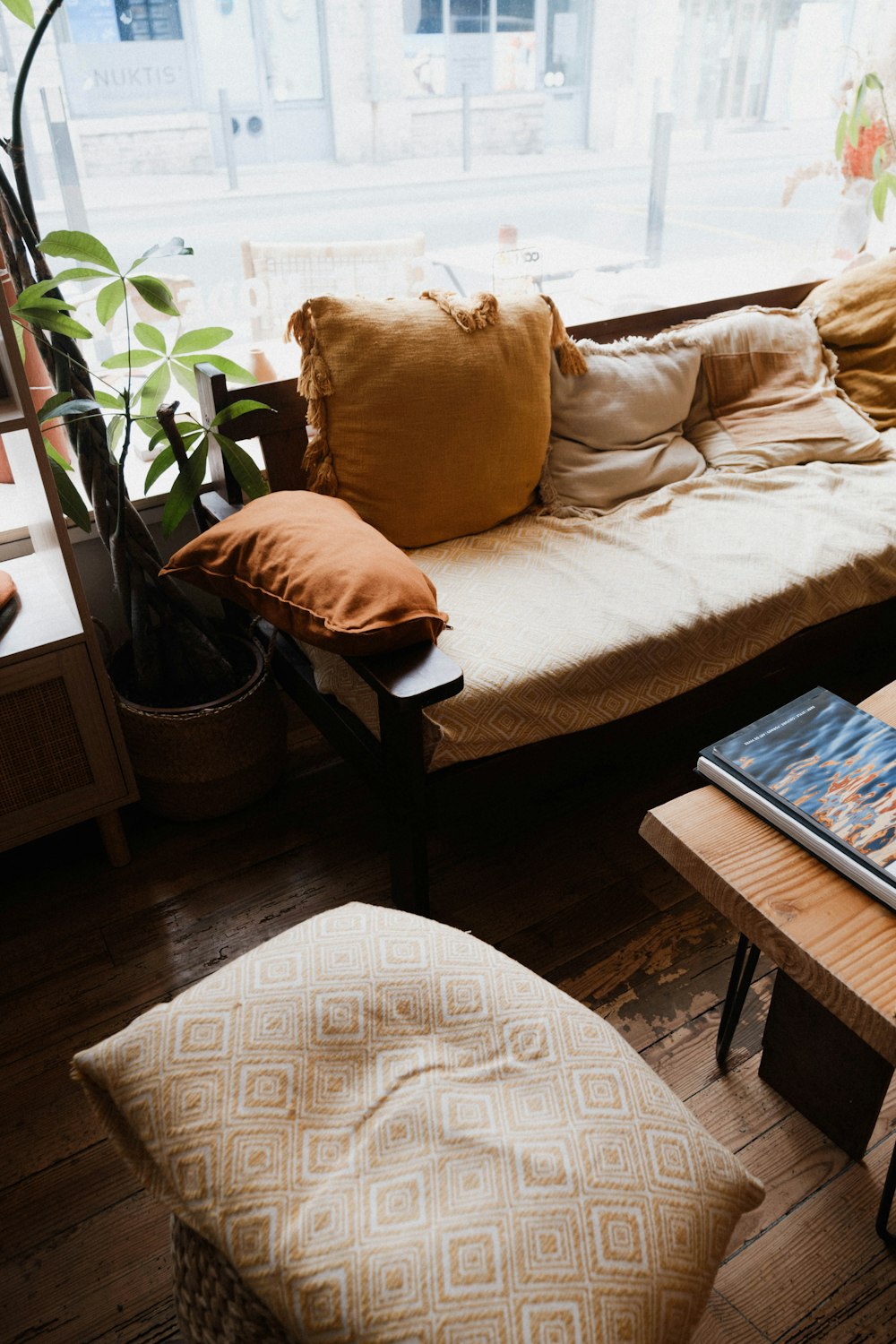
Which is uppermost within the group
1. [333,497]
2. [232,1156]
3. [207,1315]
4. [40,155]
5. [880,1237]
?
[40,155]

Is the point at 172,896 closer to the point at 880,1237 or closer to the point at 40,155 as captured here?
the point at 880,1237

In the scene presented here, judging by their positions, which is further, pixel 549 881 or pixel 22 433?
pixel 549 881

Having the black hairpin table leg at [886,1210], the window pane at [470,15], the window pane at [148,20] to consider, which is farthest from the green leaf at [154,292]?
the window pane at [470,15]

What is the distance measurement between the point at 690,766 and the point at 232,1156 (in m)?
1.41

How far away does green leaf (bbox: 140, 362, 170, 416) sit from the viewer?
1.62 meters

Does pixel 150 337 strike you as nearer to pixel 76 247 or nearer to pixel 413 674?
pixel 76 247

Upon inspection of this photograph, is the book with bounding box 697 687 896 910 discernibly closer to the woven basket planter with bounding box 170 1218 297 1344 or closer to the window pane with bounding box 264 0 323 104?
the woven basket planter with bounding box 170 1218 297 1344

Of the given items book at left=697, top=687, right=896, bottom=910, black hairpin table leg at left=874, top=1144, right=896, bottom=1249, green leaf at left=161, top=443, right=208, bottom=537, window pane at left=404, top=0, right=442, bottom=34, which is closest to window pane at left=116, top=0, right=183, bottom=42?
window pane at left=404, top=0, right=442, bottom=34

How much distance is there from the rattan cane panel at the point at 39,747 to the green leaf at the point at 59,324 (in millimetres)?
573

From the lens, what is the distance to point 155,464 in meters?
1.62

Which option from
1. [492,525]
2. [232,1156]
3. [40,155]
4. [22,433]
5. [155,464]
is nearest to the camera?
[232,1156]

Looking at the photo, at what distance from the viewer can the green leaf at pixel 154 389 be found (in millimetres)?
1619

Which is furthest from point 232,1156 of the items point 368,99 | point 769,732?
point 368,99

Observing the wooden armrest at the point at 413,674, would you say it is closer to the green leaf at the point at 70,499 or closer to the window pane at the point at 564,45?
the green leaf at the point at 70,499
